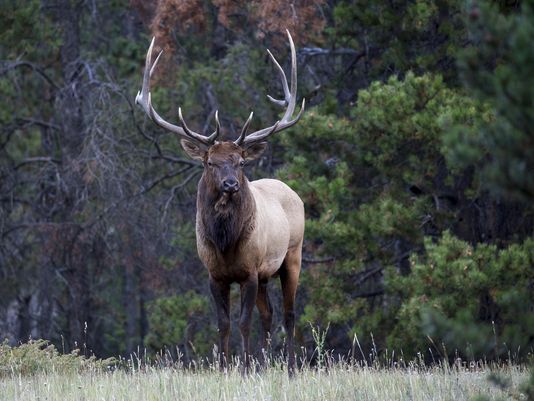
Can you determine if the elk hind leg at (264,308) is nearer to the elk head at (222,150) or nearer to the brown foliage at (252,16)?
the elk head at (222,150)

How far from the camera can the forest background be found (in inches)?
558

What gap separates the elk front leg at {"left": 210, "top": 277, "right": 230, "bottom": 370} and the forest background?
150 cm

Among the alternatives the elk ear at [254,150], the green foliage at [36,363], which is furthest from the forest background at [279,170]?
the elk ear at [254,150]

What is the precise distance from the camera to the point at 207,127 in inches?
762

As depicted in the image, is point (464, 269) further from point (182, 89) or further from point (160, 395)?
point (182, 89)

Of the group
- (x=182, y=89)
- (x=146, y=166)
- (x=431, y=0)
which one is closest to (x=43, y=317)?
(x=146, y=166)

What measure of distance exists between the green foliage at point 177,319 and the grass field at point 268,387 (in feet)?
34.6

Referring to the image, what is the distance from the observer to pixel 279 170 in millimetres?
15703

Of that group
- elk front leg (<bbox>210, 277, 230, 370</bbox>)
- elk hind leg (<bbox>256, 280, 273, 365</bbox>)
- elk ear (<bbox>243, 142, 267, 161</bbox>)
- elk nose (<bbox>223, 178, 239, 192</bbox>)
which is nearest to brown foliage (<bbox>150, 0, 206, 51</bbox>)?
elk ear (<bbox>243, 142, 267, 161</bbox>)

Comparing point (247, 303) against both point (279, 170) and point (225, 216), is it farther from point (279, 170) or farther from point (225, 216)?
point (279, 170)

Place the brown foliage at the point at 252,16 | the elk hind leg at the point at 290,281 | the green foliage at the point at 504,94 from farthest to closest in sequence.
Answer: the brown foliage at the point at 252,16 → the elk hind leg at the point at 290,281 → the green foliage at the point at 504,94

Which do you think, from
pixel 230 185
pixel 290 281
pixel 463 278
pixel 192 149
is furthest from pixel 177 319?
pixel 230 185

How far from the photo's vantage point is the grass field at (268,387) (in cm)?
716

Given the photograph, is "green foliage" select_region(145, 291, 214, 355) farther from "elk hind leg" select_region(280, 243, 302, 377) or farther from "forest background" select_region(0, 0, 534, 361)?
"elk hind leg" select_region(280, 243, 302, 377)
